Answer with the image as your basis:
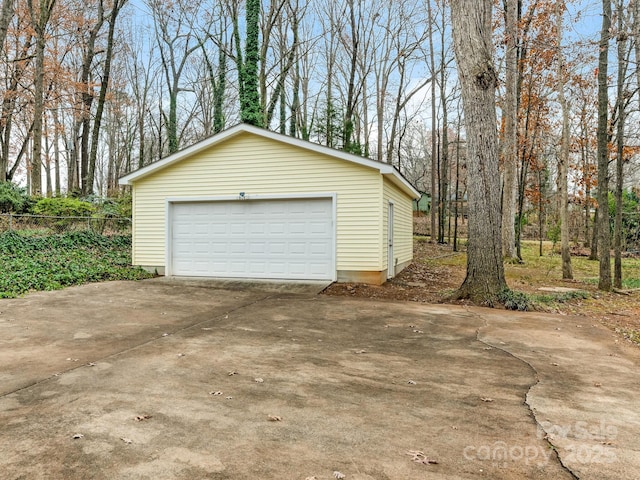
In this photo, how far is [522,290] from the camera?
853 centimetres

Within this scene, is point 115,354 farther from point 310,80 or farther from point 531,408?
→ point 310,80

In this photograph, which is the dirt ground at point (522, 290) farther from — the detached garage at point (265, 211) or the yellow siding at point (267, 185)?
the yellow siding at point (267, 185)

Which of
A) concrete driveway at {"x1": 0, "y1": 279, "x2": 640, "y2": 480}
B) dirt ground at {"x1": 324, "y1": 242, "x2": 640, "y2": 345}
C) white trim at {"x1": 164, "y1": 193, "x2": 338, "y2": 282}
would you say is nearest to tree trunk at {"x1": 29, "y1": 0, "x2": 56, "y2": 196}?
white trim at {"x1": 164, "y1": 193, "x2": 338, "y2": 282}

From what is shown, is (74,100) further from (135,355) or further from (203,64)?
(135,355)

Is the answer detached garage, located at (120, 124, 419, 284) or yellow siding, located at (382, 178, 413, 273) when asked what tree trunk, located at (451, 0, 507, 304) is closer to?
detached garage, located at (120, 124, 419, 284)

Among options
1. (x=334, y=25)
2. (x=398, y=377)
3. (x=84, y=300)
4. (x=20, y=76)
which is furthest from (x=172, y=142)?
(x=398, y=377)

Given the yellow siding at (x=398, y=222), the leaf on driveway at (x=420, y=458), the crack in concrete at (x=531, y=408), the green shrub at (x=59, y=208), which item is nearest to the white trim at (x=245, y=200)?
the yellow siding at (x=398, y=222)

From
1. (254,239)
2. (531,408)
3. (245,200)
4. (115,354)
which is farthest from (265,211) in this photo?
(531,408)

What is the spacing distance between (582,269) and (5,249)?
16594 millimetres

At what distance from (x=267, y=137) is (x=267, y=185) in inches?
43.7

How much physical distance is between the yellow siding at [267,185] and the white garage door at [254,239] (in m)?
0.31

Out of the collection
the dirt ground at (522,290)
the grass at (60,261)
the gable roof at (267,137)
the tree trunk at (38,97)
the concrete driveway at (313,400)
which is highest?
the tree trunk at (38,97)

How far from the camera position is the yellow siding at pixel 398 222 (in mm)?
9195

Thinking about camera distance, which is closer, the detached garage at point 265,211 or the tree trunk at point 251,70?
the detached garage at point 265,211
